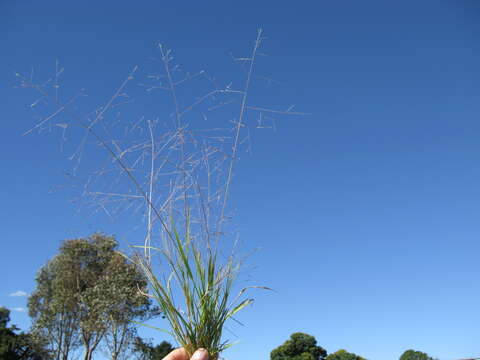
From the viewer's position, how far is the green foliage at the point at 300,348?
4062cm

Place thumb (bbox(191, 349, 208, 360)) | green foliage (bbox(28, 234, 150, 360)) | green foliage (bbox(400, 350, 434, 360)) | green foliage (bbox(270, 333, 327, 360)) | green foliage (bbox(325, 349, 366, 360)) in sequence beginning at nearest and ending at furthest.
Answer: thumb (bbox(191, 349, 208, 360)) < green foliage (bbox(28, 234, 150, 360)) < green foliage (bbox(325, 349, 366, 360)) < green foliage (bbox(270, 333, 327, 360)) < green foliage (bbox(400, 350, 434, 360))

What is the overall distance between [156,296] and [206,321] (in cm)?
29

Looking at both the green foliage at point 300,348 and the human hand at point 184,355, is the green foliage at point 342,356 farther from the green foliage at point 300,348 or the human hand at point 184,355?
the human hand at point 184,355

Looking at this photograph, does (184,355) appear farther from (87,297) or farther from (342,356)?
(342,356)

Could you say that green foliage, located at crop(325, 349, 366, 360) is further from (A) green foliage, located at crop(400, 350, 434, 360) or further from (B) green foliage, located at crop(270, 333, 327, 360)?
Answer: (A) green foliage, located at crop(400, 350, 434, 360)

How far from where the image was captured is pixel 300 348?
4078cm

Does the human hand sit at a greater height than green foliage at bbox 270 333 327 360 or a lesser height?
lesser

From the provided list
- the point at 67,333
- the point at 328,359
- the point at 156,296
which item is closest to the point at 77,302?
the point at 67,333

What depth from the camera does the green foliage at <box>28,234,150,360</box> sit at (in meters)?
17.3

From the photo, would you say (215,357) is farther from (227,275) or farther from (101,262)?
(101,262)

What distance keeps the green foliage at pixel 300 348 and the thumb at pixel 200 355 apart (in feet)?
139

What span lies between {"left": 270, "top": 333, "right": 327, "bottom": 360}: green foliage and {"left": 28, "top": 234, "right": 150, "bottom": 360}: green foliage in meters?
27.3

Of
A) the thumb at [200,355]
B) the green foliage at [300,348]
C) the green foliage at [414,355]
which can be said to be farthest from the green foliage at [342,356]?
the thumb at [200,355]

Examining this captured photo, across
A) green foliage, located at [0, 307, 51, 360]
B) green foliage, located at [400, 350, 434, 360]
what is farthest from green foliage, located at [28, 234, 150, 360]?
green foliage, located at [400, 350, 434, 360]
